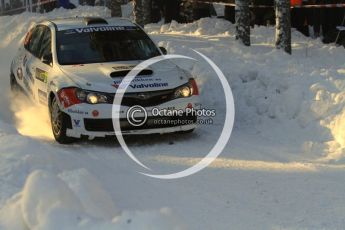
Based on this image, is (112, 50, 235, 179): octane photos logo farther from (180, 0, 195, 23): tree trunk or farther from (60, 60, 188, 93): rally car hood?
(180, 0, 195, 23): tree trunk

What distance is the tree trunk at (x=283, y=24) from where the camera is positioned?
1166 cm

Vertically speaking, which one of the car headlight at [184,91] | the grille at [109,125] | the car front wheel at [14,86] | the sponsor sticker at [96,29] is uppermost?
the sponsor sticker at [96,29]

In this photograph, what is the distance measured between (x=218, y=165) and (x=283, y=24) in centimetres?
583

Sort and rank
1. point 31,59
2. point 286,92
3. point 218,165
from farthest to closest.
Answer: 1. point 31,59
2. point 286,92
3. point 218,165

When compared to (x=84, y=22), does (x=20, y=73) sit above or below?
below

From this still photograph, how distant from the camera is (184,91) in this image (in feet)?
25.5

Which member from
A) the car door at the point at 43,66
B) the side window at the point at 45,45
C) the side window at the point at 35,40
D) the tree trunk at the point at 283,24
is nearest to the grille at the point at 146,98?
the car door at the point at 43,66

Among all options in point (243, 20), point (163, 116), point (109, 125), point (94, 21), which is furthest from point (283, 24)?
point (109, 125)

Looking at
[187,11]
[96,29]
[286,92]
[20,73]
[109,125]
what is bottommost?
[187,11]

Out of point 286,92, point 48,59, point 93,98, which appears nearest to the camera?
point 93,98

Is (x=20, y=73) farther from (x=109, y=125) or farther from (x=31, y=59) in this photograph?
(x=109, y=125)

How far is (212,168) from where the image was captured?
659cm

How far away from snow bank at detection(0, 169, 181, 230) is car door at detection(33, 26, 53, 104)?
3.83m

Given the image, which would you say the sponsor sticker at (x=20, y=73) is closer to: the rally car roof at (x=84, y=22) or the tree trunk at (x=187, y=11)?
the rally car roof at (x=84, y=22)
